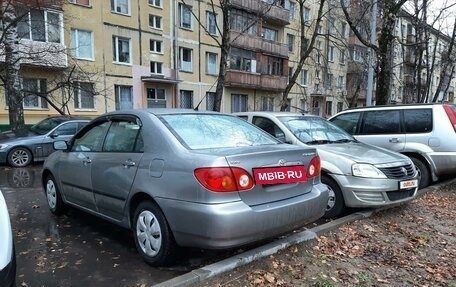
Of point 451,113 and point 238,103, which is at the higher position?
point 238,103

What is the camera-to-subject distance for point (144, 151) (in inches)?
150

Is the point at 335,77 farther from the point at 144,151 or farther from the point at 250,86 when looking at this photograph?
the point at 144,151

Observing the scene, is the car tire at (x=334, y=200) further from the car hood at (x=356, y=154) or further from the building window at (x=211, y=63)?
the building window at (x=211, y=63)

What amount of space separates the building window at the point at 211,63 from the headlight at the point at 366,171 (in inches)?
995

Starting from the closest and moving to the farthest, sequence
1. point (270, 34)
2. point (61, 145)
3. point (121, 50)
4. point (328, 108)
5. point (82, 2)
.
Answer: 1. point (61, 145)
2. point (82, 2)
3. point (121, 50)
4. point (270, 34)
5. point (328, 108)

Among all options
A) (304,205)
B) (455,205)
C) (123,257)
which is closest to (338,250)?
(304,205)

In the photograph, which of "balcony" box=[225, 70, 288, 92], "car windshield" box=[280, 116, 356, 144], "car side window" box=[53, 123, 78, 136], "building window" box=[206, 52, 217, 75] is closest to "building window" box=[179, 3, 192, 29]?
"building window" box=[206, 52, 217, 75]

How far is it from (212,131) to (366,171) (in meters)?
2.37

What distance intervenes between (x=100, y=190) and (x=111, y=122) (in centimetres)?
81

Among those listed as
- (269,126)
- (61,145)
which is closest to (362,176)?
(269,126)

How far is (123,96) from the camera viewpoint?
24766mm

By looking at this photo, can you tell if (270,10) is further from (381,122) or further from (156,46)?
(381,122)

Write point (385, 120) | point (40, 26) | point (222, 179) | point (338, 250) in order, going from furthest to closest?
point (40, 26), point (385, 120), point (338, 250), point (222, 179)

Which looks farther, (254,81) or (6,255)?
(254,81)
